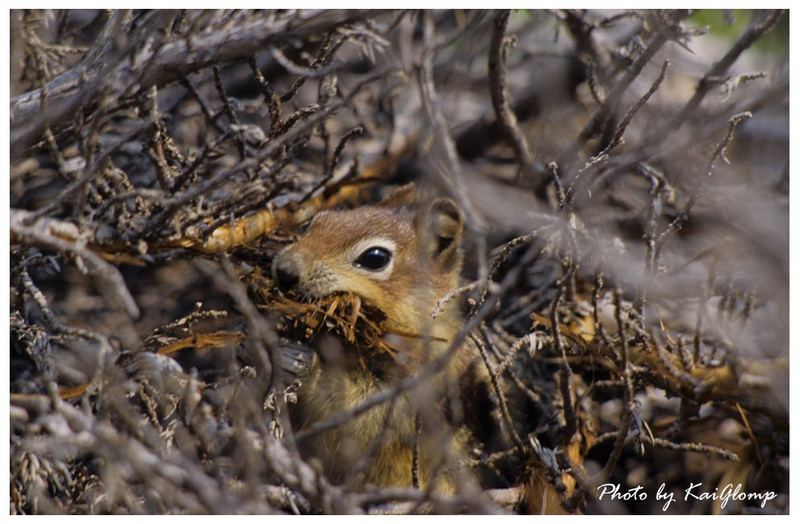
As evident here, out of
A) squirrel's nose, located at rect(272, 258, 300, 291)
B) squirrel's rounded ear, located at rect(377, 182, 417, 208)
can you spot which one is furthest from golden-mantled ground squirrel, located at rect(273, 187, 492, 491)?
squirrel's rounded ear, located at rect(377, 182, 417, 208)

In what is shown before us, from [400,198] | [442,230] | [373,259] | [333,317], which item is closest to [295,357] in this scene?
[333,317]

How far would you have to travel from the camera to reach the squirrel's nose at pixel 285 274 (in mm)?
3336

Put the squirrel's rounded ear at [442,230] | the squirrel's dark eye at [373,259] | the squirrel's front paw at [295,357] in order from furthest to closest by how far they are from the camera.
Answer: the squirrel's rounded ear at [442,230], the squirrel's dark eye at [373,259], the squirrel's front paw at [295,357]

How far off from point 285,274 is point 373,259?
0.46 meters

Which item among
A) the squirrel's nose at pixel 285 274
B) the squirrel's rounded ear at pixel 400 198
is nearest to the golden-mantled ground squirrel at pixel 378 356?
the squirrel's nose at pixel 285 274

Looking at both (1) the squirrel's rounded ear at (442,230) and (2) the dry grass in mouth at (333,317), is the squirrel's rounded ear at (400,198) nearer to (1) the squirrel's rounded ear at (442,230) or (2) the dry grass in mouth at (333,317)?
(1) the squirrel's rounded ear at (442,230)

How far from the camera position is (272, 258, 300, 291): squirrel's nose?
3336 mm

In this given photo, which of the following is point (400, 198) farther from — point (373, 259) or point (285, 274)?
point (285, 274)

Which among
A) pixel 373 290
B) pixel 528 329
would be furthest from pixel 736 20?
pixel 373 290

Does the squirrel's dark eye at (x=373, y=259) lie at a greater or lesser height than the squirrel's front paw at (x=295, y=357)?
greater

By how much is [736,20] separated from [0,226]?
3.03 meters

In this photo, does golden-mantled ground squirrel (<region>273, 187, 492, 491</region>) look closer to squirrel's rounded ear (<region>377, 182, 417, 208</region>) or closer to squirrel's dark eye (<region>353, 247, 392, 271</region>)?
squirrel's dark eye (<region>353, 247, 392, 271</region>)

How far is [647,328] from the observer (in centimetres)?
346

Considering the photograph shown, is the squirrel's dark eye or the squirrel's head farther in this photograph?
the squirrel's dark eye
